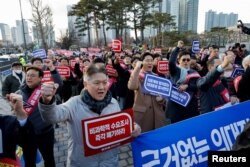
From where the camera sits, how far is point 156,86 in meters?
4.06

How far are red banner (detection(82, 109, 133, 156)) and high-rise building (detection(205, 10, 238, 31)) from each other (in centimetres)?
10070

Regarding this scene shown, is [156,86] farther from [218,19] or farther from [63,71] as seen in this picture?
[218,19]

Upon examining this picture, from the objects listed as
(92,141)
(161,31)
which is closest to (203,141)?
(92,141)

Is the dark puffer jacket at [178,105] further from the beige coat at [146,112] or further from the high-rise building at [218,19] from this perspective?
the high-rise building at [218,19]

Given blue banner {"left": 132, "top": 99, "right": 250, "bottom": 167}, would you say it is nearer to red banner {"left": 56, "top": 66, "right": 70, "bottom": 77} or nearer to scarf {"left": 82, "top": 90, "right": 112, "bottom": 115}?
scarf {"left": 82, "top": 90, "right": 112, "bottom": 115}

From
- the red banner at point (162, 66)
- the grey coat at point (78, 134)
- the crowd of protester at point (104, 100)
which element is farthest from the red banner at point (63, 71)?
the grey coat at point (78, 134)

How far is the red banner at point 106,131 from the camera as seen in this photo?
7.86 ft

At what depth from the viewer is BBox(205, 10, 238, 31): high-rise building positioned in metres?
99.4

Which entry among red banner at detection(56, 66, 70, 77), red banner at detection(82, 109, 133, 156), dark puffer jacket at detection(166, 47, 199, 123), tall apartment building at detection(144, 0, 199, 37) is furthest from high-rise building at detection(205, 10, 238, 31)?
red banner at detection(82, 109, 133, 156)

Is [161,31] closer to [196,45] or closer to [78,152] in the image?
[196,45]

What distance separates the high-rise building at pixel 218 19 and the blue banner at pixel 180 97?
98.9 m

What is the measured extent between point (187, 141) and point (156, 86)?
134 centimetres

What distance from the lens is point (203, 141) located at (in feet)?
9.68

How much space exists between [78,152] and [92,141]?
251 millimetres
